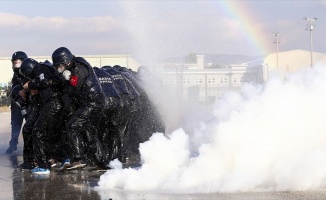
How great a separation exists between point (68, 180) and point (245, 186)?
2.54 meters

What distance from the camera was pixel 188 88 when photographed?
1543cm

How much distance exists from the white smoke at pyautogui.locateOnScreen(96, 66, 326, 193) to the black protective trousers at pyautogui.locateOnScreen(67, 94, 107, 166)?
6.21 feet

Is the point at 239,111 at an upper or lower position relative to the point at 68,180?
upper

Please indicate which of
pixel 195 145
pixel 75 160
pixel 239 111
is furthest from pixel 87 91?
pixel 239 111

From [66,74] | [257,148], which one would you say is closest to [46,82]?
[66,74]

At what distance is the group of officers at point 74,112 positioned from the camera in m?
9.37

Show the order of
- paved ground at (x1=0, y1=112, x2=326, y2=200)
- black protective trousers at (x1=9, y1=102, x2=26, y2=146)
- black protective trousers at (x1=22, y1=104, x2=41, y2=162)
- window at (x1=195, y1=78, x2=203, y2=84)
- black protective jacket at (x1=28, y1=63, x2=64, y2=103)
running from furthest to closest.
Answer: window at (x1=195, y1=78, x2=203, y2=84) → black protective trousers at (x1=9, y1=102, x2=26, y2=146) → black protective trousers at (x1=22, y1=104, x2=41, y2=162) → black protective jacket at (x1=28, y1=63, x2=64, y2=103) → paved ground at (x1=0, y1=112, x2=326, y2=200)

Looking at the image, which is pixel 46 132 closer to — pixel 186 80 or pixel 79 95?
pixel 79 95

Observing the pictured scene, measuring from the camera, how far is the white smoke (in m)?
7.12

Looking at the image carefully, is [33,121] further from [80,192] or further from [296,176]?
[296,176]

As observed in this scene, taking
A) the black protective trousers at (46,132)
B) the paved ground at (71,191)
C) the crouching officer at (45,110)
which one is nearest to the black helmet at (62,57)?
the crouching officer at (45,110)

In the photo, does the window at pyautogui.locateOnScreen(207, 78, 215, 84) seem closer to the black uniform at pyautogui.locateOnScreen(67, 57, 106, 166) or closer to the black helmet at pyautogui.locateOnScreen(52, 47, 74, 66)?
the black uniform at pyautogui.locateOnScreen(67, 57, 106, 166)

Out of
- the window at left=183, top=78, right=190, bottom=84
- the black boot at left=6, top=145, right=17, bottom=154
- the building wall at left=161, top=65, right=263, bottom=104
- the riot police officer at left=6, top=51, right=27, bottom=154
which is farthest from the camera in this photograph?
the building wall at left=161, top=65, right=263, bottom=104

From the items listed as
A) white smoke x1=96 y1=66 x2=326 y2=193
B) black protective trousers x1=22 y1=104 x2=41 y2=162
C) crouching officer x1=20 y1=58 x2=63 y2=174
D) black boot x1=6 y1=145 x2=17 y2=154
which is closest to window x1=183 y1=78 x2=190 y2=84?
black boot x1=6 y1=145 x2=17 y2=154
